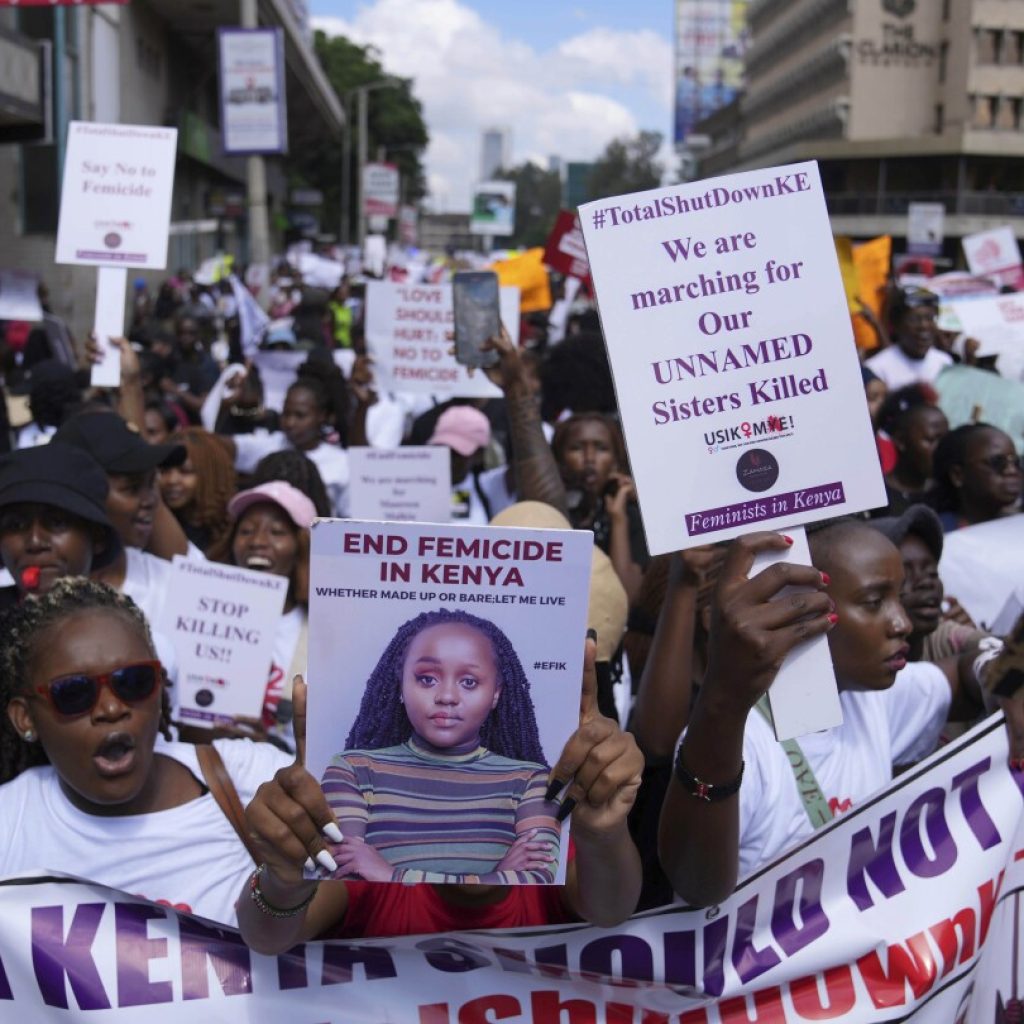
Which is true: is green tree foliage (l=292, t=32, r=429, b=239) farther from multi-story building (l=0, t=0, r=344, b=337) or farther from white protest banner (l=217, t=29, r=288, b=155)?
white protest banner (l=217, t=29, r=288, b=155)

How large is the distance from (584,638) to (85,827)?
1.11 metres

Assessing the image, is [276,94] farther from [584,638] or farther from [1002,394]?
[584,638]

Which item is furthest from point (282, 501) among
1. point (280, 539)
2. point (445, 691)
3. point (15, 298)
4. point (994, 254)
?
point (994, 254)

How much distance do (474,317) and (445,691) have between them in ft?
13.3

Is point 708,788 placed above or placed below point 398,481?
below

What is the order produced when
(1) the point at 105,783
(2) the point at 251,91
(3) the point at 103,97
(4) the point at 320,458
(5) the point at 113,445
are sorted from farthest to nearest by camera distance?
1. (3) the point at 103,97
2. (2) the point at 251,91
3. (4) the point at 320,458
4. (5) the point at 113,445
5. (1) the point at 105,783

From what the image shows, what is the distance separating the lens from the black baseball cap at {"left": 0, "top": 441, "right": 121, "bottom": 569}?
3.55 metres

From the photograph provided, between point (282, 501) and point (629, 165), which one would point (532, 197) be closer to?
point (629, 165)

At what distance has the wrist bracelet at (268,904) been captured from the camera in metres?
2.09

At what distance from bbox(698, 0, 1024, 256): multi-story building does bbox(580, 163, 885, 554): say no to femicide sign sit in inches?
2006

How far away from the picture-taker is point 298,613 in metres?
4.17

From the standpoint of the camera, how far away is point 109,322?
A: 5117mm

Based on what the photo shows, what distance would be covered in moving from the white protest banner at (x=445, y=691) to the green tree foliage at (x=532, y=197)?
4237 inches

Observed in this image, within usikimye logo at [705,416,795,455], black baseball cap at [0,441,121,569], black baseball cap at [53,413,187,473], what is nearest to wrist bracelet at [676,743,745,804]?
usikimye logo at [705,416,795,455]
